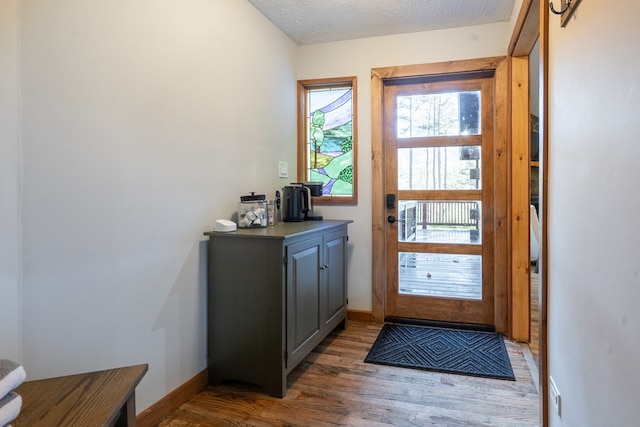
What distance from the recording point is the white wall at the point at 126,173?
1382 millimetres

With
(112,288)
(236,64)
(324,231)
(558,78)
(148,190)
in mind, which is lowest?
(112,288)

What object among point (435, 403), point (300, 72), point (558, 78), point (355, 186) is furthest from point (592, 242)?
point (300, 72)

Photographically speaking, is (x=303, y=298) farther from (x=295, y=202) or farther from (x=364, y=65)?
(x=364, y=65)

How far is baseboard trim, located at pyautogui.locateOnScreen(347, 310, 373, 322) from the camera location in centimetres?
339

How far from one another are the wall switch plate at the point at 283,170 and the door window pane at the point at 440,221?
1022 millimetres

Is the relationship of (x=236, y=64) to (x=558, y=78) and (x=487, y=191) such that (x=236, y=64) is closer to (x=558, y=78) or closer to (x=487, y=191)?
(x=558, y=78)

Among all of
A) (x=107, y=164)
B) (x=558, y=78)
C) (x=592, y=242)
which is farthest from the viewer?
(x=107, y=164)

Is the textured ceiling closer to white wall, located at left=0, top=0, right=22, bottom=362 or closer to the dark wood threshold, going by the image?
white wall, located at left=0, top=0, right=22, bottom=362

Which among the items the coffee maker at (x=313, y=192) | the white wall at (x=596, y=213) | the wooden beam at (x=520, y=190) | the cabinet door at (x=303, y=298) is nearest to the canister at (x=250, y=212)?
the cabinet door at (x=303, y=298)

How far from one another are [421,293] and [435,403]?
1.37m

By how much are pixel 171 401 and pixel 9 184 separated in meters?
1.30

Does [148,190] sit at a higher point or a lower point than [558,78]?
lower

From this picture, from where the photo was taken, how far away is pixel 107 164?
162 cm

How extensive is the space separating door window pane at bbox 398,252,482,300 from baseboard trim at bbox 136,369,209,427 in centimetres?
187
